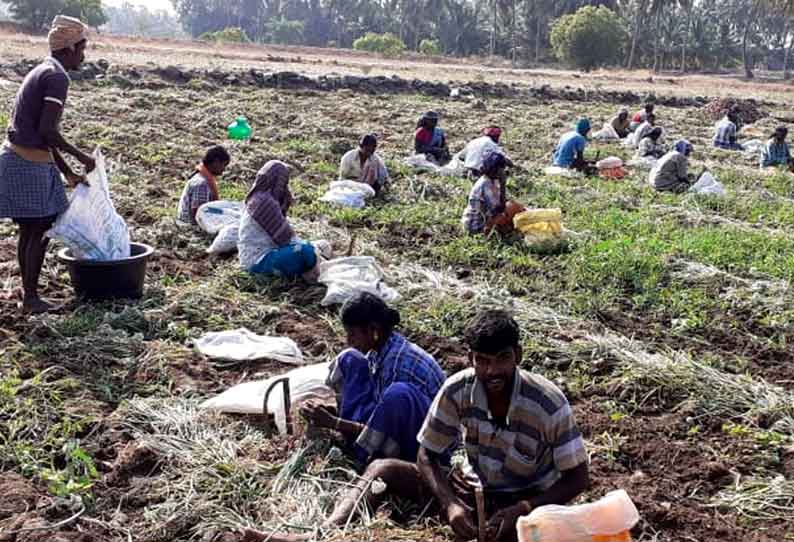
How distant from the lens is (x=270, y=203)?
5.58m

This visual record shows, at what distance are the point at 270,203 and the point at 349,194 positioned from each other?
2748 millimetres

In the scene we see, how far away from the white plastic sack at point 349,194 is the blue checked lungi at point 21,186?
3.81 metres

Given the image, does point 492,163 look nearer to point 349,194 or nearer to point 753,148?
point 349,194

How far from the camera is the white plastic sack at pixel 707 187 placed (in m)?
9.60

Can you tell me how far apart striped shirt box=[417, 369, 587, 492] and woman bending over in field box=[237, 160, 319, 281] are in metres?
2.96

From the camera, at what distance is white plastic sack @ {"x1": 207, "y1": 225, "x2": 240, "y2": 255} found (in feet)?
20.3

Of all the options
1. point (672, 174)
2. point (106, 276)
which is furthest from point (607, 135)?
point (106, 276)

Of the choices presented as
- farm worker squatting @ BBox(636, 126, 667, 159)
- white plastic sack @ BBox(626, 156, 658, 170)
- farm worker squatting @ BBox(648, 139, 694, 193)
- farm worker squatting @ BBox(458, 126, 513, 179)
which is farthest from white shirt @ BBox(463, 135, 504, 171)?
farm worker squatting @ BBox(636, 126, 667, 159)

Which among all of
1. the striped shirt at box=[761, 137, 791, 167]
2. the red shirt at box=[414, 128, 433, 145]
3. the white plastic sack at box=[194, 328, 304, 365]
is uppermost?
the red shirt at box=[414, 128, 433, 145]

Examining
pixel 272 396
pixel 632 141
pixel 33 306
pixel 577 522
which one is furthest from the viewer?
pixel 632 141

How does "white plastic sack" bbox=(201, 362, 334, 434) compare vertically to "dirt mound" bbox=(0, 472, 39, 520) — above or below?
above

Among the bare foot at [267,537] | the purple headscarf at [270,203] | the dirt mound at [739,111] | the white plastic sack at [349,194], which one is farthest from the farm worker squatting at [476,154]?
the dirt mound at [739,111]

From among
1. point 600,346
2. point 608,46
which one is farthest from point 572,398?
point 608,46

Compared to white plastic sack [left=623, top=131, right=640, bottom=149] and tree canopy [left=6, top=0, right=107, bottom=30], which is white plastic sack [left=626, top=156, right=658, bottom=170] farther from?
tree canopy [left=6, top=0, right=107, bottom=30]
